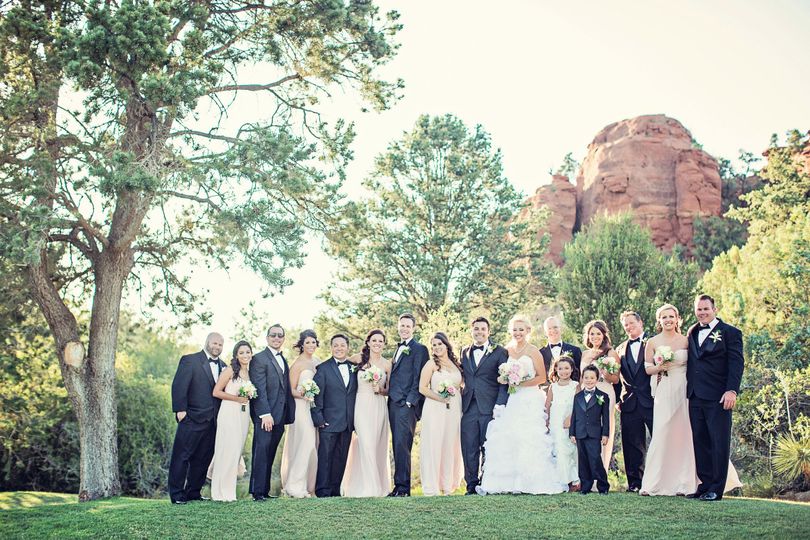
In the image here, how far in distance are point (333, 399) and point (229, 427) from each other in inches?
57.8

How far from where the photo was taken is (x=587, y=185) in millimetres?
47500

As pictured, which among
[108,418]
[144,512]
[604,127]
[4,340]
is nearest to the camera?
[144,512]

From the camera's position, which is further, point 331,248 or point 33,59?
point 331,248

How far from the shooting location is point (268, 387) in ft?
34.1

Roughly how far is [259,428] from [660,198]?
39.2 meters

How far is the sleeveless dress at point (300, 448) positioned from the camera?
10812 millimetres

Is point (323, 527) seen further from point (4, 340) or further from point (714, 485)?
point (4, 340)

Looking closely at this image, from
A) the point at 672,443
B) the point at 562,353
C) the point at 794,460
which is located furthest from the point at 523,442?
the point at 794,460

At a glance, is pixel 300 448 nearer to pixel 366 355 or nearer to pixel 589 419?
pixel 366 355

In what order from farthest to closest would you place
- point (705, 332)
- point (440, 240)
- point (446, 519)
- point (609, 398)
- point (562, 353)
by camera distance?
1. point (440, 240)
2. point (562, 353)
3. point (609, 398)
4. point (705, 332)
5. point (446, 519)

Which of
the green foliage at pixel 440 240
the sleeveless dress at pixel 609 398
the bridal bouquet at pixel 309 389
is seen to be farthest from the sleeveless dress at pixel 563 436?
the green foliage at pixel 440 240

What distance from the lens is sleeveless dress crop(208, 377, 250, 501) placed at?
1034 cm

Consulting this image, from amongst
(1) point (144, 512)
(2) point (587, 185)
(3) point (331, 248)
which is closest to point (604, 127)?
(2) point (587, 185)

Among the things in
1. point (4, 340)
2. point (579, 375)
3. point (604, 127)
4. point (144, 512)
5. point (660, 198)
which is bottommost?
point (144, 512)
